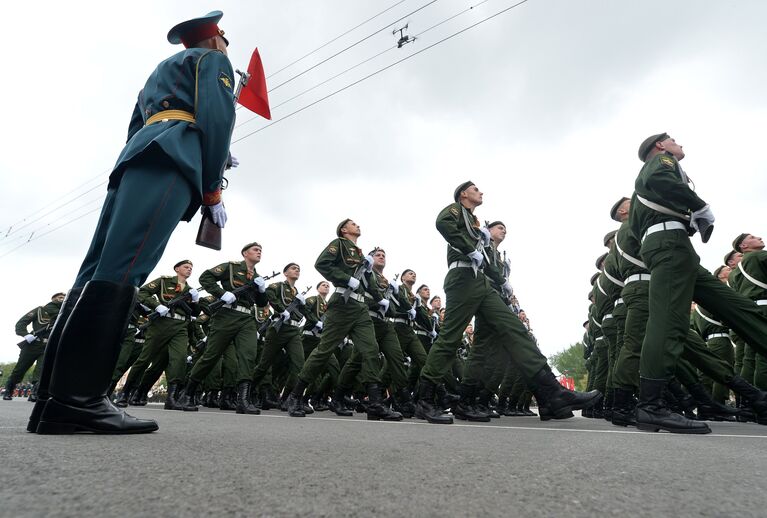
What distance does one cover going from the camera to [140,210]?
6.84 feet

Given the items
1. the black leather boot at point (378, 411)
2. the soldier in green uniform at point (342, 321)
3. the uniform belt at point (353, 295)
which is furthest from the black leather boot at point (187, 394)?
the black leather boot at point (378, 411)

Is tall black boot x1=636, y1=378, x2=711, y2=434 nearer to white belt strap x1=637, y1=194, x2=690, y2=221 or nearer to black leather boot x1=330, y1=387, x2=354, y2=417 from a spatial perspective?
white belt strap x1=637, y1=194, x2=690, y2=221

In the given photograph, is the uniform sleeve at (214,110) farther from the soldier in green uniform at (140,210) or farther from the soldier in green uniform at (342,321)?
the soldier in green uniform at (342,321)

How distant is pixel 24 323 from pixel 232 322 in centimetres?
817

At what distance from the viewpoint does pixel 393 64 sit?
12.6 meters

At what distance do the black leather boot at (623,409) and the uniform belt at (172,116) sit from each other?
4280 mm

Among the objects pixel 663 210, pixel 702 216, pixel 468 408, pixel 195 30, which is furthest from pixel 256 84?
pixel 702 216

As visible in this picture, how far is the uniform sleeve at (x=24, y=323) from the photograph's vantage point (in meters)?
11.7

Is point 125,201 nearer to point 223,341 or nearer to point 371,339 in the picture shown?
point 371,339

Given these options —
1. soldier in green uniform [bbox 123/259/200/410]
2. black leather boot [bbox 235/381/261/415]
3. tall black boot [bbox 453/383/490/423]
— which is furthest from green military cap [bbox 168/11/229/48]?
soldier in green uniform [bbox 123/259/200/410]

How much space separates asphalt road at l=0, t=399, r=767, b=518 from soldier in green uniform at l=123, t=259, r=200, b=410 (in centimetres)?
658

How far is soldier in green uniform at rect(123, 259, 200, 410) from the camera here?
310 inches

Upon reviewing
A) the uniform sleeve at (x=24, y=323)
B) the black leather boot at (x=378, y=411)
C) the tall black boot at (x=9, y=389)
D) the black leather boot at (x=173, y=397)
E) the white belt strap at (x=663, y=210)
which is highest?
the white belt strap at (x=663, y=210)

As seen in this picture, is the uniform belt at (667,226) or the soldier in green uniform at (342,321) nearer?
the uniform belt at (667,226)
